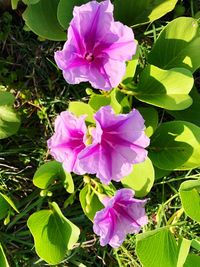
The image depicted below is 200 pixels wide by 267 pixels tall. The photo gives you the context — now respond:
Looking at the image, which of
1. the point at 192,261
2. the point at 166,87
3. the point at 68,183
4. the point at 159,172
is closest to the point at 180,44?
the point at 166,87

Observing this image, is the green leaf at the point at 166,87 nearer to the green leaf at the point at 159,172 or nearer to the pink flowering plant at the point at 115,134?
the pink flowering plant at the point at 115,134

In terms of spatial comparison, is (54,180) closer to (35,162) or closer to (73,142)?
(35,162)

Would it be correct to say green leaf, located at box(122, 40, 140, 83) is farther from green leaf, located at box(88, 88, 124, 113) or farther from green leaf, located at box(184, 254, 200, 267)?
green leaf, located at box(184, 254, 200, 267)

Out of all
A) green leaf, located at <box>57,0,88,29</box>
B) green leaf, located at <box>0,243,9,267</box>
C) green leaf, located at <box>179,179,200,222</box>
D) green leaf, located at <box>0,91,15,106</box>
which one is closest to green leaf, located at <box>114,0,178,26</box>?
green leaf, located at <box>57,0,88,29</box>

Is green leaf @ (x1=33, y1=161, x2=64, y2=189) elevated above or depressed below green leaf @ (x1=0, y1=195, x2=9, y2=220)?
above

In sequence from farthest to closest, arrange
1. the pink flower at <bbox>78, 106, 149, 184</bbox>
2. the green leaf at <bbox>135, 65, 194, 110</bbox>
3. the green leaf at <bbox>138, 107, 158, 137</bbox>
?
1. the green leaf at <bbox>138, 107, 158, 137</bbox>
2. the green leaf at <bbox>135, 65, 194, 110</bbox>
3. the pink flower at <bbox>78, 106, 149, 184</bbox>

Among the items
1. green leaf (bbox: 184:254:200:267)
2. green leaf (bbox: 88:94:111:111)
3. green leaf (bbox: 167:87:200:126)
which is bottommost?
green leaf (bbox: 184:254:200:267)

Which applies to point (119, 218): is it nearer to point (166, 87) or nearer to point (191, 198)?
point (191, 198)
